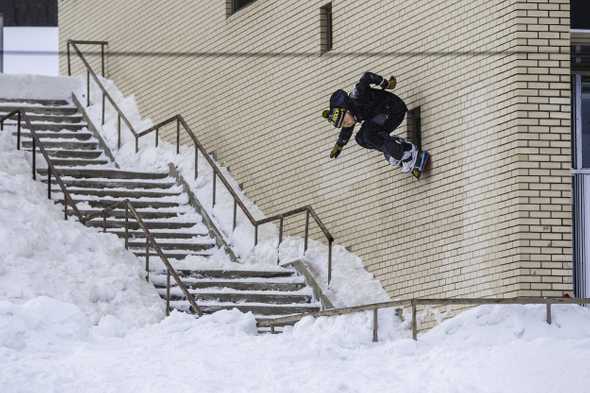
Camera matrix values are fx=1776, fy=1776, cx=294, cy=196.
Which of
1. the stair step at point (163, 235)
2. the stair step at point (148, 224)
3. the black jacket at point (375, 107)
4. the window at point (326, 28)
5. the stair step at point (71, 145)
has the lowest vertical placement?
the stair step at point (163, 235)

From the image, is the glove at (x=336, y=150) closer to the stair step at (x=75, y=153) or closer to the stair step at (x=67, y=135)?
the stair step at (x=75, y=153)

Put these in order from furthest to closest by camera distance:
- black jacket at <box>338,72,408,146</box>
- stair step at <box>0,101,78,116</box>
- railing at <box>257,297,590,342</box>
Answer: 1. stair step at <box>0,101,78,116</box>
2. black jacket at <box>338,72,408,146</box>
3. railing at <box>257,297,590,342</box>

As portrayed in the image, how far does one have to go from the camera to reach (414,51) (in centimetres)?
2397

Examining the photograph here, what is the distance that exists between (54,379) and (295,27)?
34.6 ft

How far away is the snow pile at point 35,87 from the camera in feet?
111

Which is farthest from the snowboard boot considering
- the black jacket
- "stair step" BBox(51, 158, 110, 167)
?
"stair step" BBox(51, 158, 110, 167)

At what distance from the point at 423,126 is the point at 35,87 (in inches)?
479

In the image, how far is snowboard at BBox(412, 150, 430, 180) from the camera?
23.4 meters

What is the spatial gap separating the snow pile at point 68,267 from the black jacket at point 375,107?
145 inches

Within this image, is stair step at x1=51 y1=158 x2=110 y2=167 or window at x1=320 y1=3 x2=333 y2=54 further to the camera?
stair step at x1=51 y1=158 x2=110 y2=167

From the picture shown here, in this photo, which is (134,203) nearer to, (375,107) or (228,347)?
(375,107)

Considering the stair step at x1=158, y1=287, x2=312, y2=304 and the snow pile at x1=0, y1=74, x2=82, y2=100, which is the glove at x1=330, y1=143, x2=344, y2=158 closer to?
the stair step at x1=158, y1=287, x2=312, y2=304

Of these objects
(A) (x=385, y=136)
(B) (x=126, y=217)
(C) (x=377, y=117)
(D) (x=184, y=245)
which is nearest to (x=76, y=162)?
(D) (x=184, y=245)

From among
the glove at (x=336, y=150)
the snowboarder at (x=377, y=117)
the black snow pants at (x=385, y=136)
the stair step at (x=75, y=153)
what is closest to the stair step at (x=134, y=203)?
the stair step at (x=75, y=153)
